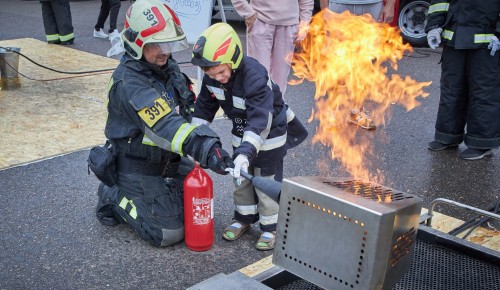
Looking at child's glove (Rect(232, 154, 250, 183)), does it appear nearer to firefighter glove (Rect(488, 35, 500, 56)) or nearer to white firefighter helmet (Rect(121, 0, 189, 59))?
white firefighter helmet (Rect(121, 0, 189, 59))

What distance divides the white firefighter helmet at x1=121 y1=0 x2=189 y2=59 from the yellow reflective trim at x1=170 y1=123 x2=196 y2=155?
0.57m

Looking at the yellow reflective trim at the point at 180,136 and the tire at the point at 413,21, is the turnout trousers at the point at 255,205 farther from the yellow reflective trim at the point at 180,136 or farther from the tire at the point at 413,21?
the tire at the point at 413,21

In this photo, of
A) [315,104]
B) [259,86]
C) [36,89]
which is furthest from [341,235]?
[36,89]

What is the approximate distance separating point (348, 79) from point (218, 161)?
3409 mm

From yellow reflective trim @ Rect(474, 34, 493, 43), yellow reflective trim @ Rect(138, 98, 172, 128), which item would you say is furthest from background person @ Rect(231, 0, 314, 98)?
yellow reflective trim @ Rect(138, 98, 172, 128)

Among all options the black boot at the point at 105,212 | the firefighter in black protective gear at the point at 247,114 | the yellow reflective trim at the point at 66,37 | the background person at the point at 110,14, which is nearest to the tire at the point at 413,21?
the background person at the point at 110,14

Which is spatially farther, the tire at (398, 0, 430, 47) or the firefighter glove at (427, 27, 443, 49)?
the tire at (398, 0, 430, 47)

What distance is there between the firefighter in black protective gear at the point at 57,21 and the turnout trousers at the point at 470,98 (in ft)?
23.8

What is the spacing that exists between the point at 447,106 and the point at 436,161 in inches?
22.4

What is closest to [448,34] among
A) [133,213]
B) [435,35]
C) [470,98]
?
[435,35]

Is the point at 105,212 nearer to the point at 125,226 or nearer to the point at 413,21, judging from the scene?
the point at 125,226

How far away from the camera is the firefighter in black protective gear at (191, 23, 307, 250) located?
3336mm

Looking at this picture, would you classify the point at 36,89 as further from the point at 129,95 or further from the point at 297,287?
the point at 297,287

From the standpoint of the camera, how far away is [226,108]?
12.3ft
